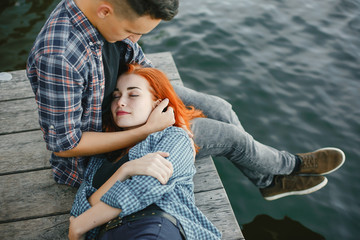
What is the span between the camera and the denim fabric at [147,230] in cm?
151

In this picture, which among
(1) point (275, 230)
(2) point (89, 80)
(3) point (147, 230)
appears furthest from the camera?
(1) point (275, 230)

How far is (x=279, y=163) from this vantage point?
264 centimetres

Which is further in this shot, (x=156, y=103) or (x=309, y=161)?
(x=309, y=161)

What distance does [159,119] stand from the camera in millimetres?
2033

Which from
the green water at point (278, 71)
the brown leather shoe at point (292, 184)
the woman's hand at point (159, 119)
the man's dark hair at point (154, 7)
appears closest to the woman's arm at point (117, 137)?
the woman's hand at point (159, 119)

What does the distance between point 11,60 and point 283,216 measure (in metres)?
4.84

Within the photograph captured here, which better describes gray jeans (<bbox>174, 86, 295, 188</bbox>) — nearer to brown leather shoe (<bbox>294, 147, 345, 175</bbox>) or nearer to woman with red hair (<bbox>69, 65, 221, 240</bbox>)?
brown leather shoe (<bbox>294, 147, 345, 175</bbox>)

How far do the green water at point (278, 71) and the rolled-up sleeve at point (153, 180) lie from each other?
1.73 meters

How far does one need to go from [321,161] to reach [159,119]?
5.61ft

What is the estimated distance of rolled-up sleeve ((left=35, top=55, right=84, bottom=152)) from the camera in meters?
1.52

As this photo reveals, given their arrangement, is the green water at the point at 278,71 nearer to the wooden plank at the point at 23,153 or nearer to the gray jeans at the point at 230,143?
the gray jeans at the point at 230,143

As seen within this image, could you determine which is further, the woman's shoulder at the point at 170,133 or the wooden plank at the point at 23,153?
the wooden plank at the point at 23,153

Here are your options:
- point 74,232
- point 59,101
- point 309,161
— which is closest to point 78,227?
point 74,232

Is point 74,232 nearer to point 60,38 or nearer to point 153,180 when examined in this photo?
point 153,180
